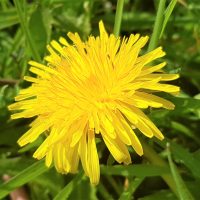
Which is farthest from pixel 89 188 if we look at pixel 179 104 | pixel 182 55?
pixel 182 55

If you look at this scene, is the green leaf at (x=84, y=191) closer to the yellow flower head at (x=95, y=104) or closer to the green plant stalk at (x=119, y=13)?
the yellow flower head at (x=95, y=104)

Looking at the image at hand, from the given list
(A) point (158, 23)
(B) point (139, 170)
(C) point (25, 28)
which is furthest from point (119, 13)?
(B) point (139, 170)

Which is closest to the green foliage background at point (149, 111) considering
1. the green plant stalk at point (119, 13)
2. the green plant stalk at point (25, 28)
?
the green plant stalk at point (25, 28)

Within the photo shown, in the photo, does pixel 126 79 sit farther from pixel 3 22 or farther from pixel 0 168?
pixel 3 22

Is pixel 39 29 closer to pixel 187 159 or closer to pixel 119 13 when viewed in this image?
pixel 119 13

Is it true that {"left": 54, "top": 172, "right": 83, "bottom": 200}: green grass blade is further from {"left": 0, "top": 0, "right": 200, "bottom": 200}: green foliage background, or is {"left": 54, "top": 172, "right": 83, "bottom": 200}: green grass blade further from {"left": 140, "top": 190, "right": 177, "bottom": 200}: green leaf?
{"left": 140, "top": 190, "right": 177, "bottom": 200}: green leaf

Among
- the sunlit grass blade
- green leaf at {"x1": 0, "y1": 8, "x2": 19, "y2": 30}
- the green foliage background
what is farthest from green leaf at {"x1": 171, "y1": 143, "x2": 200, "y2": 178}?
green leaf at {"x1": 0, "y1": 8, "x2": 19, "y2": 30}
